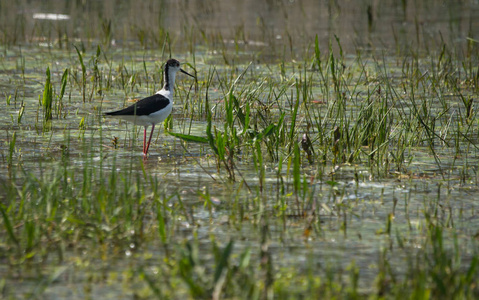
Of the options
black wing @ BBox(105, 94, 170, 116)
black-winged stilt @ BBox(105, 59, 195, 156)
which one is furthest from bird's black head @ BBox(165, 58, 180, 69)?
black wing @ BBox(105, 94, 170, 116)

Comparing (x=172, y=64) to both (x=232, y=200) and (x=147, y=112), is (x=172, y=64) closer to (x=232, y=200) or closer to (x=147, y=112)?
(x=147, y=112)

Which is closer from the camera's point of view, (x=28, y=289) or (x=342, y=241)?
(x=28, y=289)

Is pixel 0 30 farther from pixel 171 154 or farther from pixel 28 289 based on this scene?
pixel 28 289

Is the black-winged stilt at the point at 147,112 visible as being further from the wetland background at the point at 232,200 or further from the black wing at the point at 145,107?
the wetland background at the point at 232,200

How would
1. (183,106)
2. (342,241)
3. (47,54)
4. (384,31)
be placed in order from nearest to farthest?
(342,241) → (183,106) → (47,54) → (384,31)

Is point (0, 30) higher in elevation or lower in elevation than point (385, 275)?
higher

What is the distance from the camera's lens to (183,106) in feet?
28.7

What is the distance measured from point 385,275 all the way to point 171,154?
3.31m

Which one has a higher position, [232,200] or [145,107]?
[145,107]

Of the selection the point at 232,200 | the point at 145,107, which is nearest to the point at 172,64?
the point at 145,107

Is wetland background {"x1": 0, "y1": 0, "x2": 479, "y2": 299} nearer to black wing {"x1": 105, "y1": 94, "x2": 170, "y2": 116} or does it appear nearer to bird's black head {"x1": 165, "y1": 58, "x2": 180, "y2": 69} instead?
black wing {"x1": 105, "y1": 94, "x2": 170, "y2": 116}

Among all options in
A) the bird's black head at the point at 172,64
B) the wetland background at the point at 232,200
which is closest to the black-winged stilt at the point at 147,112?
the wetland background at the point at 232,200

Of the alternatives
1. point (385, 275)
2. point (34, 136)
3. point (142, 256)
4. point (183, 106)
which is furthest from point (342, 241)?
point (183, 106)

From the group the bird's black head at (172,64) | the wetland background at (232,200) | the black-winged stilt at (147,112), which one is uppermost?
the bird's black head at (172,64)
